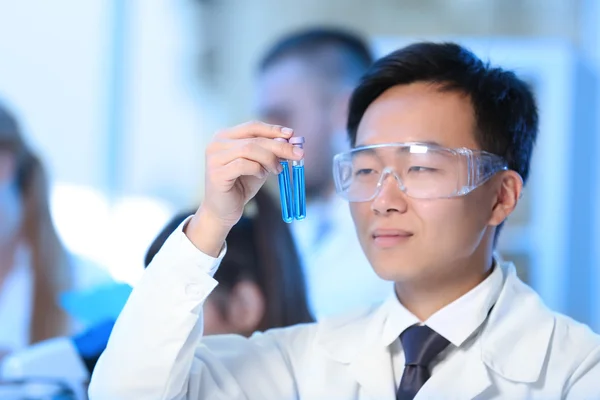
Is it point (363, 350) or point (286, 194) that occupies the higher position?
point (286, 194)

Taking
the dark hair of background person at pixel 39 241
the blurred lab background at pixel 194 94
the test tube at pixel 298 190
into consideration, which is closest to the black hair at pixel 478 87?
the test tube at pixel 298 190

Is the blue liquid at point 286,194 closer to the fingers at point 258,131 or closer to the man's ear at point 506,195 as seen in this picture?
the fingers at point 258,131

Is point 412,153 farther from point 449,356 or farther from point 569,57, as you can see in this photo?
point 569,57

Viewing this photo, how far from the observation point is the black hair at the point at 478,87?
5.10 ft

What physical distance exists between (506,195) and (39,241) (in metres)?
2.01

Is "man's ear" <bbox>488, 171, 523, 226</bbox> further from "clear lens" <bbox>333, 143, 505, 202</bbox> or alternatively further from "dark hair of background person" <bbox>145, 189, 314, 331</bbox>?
"dark hair of background person" <bbox>145, 189, 314, 331</bbox>

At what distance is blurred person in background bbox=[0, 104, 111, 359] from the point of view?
2844 millimetres

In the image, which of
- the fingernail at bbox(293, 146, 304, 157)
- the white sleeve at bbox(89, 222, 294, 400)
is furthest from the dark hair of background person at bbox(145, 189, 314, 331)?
the fingernail at bbox(293, 146, 304, 157)

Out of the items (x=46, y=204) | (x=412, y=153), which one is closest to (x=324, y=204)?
(x=46, y=204)

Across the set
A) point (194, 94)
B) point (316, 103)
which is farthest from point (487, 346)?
point (194, 94)

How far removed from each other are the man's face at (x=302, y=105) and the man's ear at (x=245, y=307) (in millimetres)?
1160

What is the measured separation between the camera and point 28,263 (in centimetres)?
293

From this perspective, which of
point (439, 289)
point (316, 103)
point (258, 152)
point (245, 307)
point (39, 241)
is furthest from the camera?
point (316, 103)

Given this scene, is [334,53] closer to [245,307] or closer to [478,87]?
[245,307]
